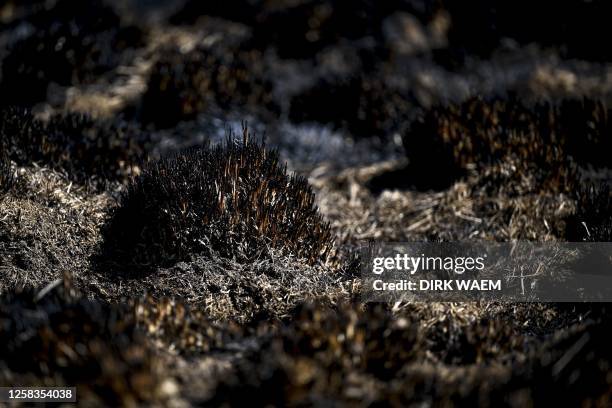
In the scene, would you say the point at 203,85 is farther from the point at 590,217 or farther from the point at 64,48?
the point at 590,217

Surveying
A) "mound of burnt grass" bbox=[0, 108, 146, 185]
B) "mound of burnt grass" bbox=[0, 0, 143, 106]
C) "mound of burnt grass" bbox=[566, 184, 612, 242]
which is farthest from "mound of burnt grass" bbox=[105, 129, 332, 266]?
"mound of burnt grass" bbox=[0, 0, 143, 106]

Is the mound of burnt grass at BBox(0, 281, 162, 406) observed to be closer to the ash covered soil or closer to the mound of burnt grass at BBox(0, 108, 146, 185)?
the ash covered soil

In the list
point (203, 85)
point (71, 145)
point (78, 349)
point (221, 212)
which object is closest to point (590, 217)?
point (221, 212)

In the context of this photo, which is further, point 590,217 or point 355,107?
point 355,107

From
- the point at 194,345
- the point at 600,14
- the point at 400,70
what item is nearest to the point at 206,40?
the point at 400,70

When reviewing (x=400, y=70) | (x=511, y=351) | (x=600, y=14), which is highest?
(x=600, y=14)

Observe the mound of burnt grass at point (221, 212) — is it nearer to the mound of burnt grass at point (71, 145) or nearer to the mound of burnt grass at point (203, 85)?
the mound of burnt grass at point (71, 145)

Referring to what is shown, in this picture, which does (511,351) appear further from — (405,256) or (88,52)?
(88,52)
